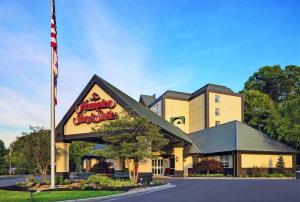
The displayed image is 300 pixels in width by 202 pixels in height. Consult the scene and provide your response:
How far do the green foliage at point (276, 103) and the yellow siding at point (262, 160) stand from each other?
2407 mm

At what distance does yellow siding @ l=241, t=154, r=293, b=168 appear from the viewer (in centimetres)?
4097

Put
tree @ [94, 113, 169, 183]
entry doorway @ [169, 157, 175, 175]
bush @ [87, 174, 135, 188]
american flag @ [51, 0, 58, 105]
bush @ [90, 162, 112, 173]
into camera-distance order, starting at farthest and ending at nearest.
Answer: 1. bush @ [90, 162, 112, 173]
2. entry doorway @ [169, 157, 175, 175]
3. tree @ [94, 113, 169, 183]
4. bush @ [87, 174, 135, 188]
5. american flag @ [51, 0, 58, 105]

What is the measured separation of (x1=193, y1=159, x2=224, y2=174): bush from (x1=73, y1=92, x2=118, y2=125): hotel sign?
13299 mm

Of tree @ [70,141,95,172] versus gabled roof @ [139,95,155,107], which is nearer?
tree @ [70,141,95,172]

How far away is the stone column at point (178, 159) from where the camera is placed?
39812mm

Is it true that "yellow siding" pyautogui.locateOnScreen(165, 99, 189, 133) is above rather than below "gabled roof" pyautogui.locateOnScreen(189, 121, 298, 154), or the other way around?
above

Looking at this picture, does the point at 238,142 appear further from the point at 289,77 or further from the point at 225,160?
the point at 289,77

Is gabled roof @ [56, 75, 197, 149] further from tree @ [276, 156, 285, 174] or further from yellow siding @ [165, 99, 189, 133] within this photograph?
yellow siding @ [165, 99, 189, 133]

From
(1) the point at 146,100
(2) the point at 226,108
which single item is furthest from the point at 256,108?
(1) the point at 146,100

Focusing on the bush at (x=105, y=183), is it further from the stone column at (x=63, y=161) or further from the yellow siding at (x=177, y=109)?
the yellow siding at (x=177, y=109)

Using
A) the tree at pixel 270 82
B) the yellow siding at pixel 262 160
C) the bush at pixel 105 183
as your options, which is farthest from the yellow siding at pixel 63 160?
the tree at pixel 270 82

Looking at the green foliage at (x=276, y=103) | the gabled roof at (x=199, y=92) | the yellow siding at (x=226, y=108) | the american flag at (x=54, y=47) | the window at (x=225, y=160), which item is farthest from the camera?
the gabled roof at (x=199, y=92)

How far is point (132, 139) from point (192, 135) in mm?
25694

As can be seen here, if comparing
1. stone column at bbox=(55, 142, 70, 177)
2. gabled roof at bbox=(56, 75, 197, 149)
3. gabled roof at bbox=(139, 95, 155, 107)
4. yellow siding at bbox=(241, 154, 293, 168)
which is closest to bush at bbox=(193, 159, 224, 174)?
yellow siding at bbox=(241, 154, 293, 168)
